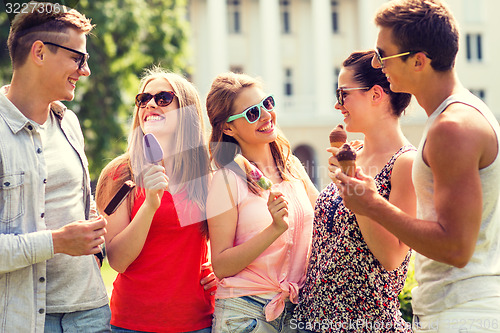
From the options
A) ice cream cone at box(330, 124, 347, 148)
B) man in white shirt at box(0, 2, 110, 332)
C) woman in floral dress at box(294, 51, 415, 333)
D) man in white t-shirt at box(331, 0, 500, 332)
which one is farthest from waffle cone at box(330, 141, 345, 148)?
man in white shirt at box(0, 2, 110, 332)

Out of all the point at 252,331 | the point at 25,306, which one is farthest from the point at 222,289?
the point at 25,306

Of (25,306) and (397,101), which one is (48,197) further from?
(397,101)

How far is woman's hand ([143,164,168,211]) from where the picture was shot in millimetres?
3037

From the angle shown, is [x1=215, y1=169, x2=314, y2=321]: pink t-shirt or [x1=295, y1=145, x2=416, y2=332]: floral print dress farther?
[x1=215, y1=169, x2=314, y2=321]: pink t-shirt

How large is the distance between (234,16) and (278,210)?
3284 centimetres

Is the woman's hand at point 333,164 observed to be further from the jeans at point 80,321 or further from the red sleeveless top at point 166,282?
the jeans at point 80,321

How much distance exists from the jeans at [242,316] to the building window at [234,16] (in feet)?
106

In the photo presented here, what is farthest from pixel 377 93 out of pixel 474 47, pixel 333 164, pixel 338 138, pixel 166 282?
pixel 474 47

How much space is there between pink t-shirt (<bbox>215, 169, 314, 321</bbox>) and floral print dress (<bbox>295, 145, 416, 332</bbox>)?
159 millimetres

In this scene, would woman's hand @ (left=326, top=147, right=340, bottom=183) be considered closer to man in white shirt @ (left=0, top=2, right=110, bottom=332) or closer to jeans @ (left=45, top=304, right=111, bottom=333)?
man in white shirt @ (left=0, top=2, right=110, bottom=332)

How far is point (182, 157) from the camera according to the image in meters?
3.59

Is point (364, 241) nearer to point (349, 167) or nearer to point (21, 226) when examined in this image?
point (349, 167)

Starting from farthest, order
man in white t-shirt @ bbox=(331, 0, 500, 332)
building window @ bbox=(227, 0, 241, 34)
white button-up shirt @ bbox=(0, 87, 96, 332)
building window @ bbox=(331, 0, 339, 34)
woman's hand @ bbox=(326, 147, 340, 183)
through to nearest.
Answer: building window @ bbox=(331, 0, 339, 34), building window @ bbox=(227, 0, 241, 34), woman's hand @ bbox=(326, 147, 340, 183), white button-up shirt @ bbox=(0, 87, 96, 332), man in white t-shirt @ bbox=(331, 0, 500, 332)

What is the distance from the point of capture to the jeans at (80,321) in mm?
3021
